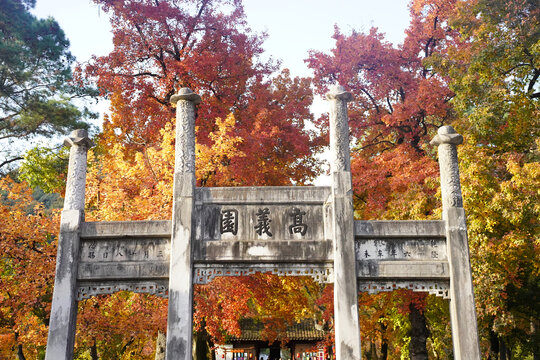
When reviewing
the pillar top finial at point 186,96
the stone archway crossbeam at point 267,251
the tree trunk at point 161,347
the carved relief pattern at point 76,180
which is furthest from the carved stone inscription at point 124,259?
the tree trunk at point 161,347

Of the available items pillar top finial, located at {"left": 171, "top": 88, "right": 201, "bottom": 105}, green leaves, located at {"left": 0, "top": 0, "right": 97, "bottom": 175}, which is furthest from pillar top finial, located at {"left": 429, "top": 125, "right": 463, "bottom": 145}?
green leaves, located at {"left": 0, "top": 0, "right": 97, "bottom": 175}

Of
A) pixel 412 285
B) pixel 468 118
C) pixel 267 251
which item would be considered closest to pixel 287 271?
pixel 267 251

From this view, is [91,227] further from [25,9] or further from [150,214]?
[25,9]

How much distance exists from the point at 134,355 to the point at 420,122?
55.5ft

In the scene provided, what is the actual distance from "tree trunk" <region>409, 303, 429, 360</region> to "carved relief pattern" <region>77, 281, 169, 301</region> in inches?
369

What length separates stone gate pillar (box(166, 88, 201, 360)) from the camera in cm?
724

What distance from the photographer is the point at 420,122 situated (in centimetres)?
1559

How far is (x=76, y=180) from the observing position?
805 cm

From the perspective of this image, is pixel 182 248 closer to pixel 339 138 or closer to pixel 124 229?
pixel 124 229

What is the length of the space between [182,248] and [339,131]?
3167mm

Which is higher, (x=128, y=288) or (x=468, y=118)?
(x=468, y=118)

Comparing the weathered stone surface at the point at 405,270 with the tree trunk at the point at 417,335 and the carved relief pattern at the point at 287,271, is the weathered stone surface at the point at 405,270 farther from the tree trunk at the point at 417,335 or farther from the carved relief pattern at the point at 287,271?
the tree trunk at the point at 417,335

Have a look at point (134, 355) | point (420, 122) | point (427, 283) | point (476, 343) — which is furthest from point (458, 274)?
point (134, 355)

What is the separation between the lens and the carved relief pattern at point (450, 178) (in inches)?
306
